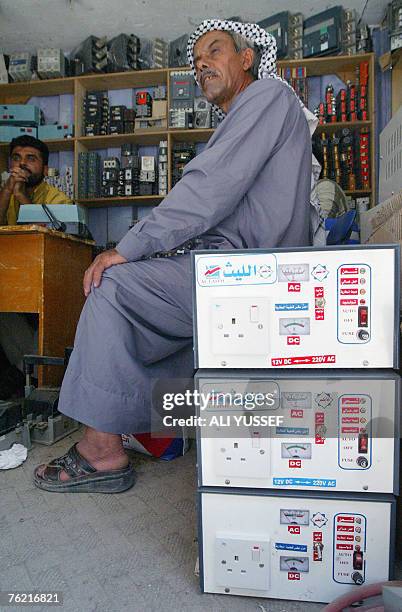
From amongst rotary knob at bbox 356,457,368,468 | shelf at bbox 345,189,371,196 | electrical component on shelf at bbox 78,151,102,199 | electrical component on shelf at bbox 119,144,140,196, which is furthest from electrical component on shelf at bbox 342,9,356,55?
rotary knob at bbox 356,457,368,468

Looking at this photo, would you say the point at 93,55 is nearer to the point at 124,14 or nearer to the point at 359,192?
the point at 124,14

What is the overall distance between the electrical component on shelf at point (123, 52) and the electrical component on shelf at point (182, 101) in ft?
1.28

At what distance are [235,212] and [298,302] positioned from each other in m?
0.51

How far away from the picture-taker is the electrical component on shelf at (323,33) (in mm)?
3311

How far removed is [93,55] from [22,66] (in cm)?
64

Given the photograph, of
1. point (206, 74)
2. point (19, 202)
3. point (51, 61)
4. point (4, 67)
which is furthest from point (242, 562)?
point (4, 67)

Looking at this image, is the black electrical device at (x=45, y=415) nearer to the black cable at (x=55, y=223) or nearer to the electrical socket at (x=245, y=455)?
the black cable at (x=55, y=223)

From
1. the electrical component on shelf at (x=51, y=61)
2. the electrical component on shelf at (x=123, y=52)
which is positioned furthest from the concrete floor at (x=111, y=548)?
the electrical component on shelf at (x=51, y=61)

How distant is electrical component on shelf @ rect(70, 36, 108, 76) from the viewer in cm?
362

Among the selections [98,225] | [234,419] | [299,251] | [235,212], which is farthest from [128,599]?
[98,225]

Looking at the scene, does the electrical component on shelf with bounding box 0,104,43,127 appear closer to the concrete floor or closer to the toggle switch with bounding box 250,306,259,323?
the concrete floor

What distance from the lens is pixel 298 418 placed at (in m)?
0.81

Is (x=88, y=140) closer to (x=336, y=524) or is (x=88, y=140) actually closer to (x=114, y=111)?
(x=114, y=111)

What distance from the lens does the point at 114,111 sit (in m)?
3.71
